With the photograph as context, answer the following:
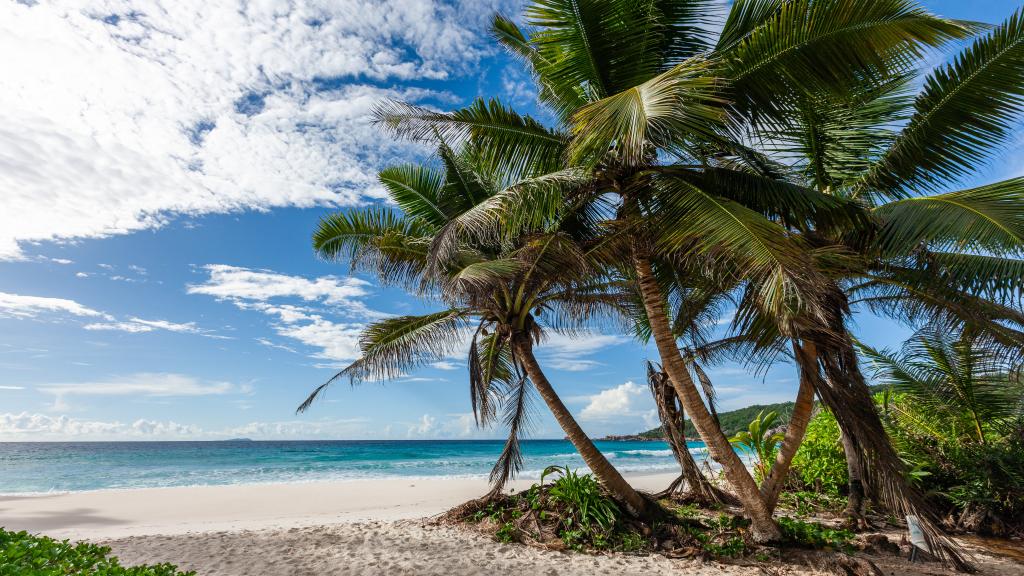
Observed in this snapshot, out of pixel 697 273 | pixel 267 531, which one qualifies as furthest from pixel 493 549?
pixel 697 273

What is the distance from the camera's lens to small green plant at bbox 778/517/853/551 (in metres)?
5.84

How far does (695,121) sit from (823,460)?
25.7 ft

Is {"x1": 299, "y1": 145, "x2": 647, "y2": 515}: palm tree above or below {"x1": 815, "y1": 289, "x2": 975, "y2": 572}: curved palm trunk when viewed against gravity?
above

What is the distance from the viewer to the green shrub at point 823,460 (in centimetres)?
925

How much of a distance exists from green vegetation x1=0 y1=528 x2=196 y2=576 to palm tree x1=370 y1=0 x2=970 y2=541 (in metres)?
3.83

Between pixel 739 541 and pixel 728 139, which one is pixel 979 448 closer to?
pixel 739 541

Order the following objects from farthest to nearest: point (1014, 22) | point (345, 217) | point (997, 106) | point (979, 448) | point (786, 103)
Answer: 1. point (345, 217)
2. point (979, 448)
3. point (786, 103)
4. point (997, 106)
5. point (1014, 22)

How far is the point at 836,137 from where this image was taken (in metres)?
6.66

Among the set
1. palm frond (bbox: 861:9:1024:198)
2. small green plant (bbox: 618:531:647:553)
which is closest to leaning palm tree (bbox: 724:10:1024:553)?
palm frond (bbox: 861:9:1024:198)

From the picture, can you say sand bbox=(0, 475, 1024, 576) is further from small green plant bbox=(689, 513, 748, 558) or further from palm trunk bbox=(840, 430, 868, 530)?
palm trunk bbox=(840, 430, 868, 530)

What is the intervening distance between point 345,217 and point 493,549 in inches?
211

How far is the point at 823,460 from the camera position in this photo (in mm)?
9336

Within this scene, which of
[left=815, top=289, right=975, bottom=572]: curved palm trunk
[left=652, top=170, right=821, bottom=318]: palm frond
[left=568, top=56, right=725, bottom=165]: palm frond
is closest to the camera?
[left=568, top=56, right=725, bottom=165]: palm frond

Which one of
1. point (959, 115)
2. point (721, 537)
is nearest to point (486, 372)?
point (721, 537)
